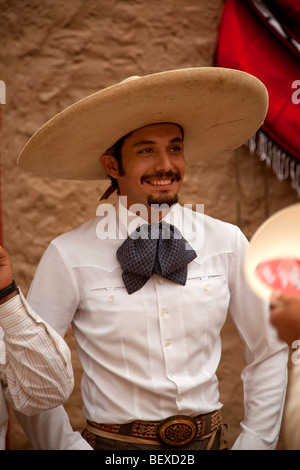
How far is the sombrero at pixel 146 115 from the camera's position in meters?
2.13

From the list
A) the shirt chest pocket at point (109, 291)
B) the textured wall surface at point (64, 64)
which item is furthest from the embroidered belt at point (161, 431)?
the textured wall surface at point (64, 64)

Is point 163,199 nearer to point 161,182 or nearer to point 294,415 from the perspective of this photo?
point 161,182

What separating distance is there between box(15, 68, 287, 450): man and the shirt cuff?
0.31 meters

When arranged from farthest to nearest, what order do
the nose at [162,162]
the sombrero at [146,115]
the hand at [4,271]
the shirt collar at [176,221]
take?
the shirt collar at [176,221], the nose at [162,162], the sombrero at [146,115], the hand at [4,271]

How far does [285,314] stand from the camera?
1.68 metres

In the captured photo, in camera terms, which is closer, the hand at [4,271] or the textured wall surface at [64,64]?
the hand at [4,271]

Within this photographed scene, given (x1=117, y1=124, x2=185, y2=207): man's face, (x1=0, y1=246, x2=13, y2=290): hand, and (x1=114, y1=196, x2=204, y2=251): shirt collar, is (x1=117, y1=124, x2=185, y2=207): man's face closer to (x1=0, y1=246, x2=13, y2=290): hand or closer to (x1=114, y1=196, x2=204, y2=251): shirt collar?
(x1=114, y1=196, x2=204, y2=251): shirt collar

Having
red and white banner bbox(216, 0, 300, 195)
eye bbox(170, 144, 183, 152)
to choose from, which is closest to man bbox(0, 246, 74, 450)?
eye bbox(170, 144, 183, 152)

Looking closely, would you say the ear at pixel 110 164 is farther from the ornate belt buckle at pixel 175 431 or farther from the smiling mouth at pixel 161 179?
the ornate belt buckle at pixel 175 431

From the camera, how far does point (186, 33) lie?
3.40m

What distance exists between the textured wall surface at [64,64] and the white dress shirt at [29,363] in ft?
4.43

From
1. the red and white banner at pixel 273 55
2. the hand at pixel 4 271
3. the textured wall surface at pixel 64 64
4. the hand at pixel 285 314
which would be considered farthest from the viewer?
the textured wall surface at pixel 64 64

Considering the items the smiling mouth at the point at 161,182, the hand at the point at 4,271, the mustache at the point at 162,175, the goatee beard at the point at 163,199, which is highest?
the mustache at the point at 162,175
